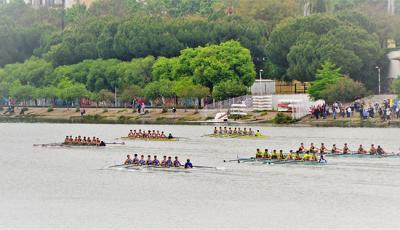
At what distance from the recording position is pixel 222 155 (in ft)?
244

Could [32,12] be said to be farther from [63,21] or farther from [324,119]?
[324,119]

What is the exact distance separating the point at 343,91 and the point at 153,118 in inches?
873

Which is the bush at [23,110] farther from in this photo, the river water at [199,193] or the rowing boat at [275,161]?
the rowing boat at [275,161]

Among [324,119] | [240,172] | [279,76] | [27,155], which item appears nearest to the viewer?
[240,172]

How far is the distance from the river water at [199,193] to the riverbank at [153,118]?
1425cm

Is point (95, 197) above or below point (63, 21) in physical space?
below

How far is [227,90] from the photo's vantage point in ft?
361

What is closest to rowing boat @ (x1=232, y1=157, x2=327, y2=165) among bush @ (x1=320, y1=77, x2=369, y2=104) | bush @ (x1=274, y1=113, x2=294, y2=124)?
bush @ (x1=274, y1=113, x2=294, y2=124)

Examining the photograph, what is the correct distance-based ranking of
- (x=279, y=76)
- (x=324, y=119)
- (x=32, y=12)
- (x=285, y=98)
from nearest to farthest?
(x=324, y=119) → (x=285, y=98) → (x=279, y=76) → (x=32, y=12)

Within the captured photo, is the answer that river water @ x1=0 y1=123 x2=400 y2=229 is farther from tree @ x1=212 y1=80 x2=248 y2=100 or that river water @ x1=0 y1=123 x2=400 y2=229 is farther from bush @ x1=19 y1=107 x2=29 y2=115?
bush @ x1=19 y1=107 x2=29 y2=115

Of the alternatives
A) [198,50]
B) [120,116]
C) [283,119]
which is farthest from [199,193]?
[198,50]

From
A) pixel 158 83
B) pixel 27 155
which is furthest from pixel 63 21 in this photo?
pixel 27 155

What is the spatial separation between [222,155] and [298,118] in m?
26.5

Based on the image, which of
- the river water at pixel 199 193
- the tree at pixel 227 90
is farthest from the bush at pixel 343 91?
the river water at pixel 199 193
